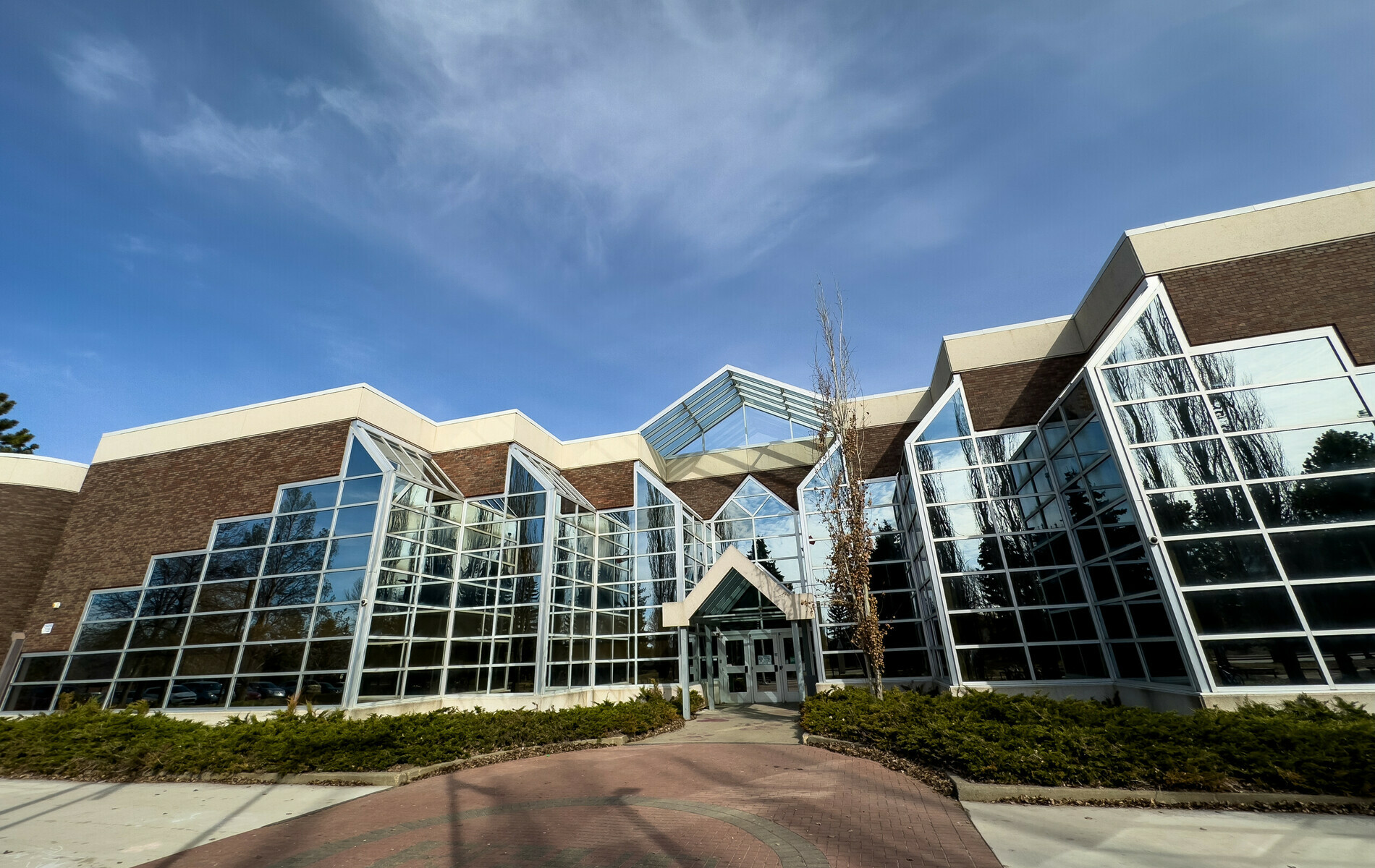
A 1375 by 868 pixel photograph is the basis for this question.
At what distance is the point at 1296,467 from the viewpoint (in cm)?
1048

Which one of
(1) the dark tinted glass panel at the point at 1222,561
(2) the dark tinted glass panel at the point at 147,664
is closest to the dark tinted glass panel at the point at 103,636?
(2) the dark tinted glass panel at the point at 147,664

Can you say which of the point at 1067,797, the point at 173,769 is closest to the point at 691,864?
the point at 1067,797

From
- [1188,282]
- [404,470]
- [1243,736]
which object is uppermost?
[1188,282]

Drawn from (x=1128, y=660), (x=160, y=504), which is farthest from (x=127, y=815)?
(x=1128, y=660)

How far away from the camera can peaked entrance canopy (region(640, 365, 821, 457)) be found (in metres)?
22.3

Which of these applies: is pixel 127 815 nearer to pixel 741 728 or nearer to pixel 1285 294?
pixel 741 728

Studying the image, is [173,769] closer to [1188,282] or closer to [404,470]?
[404,470]

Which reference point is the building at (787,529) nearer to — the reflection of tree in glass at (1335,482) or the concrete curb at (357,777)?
the reflection of tree in glass at (1335,482)

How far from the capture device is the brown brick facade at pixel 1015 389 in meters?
16.2

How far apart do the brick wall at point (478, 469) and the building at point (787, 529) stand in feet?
0.29

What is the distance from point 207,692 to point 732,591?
15.0 meters

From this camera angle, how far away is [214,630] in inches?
658

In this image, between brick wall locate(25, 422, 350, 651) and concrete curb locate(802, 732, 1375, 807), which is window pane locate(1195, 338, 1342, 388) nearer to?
concrete curb locate(802, 732, 1375, 807)

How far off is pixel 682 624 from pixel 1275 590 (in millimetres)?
12959
